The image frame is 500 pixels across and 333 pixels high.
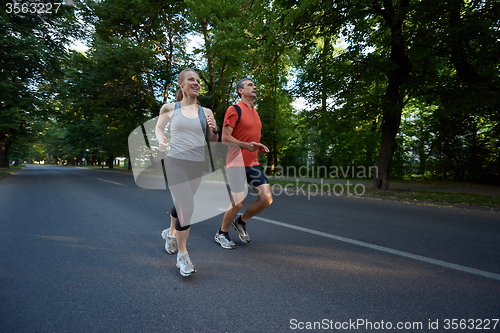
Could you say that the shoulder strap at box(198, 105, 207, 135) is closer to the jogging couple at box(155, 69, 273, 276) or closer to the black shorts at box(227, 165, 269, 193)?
the jogging couple at box(155, 69, 273, 276)

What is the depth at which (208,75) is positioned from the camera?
19297 millimetres

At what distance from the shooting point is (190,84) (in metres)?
2.65

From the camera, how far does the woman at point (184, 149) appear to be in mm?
2625

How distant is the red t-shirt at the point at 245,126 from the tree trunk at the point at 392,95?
23.0 feet

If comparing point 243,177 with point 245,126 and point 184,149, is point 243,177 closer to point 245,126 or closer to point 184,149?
point 245,126

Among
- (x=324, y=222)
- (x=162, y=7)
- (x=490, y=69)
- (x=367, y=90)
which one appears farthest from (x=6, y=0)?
(x=490, y=69)

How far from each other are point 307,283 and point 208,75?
1880cm

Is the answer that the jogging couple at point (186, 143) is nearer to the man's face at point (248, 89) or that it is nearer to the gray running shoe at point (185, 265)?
the gray running shoe at point (185, 265)

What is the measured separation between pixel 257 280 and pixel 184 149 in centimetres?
145

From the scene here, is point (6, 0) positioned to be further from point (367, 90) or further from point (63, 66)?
point (367, 90)

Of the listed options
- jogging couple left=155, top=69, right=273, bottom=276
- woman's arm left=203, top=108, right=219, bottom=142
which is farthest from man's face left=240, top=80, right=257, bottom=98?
woman's arm left=203, top=108, right=219, bottom=142

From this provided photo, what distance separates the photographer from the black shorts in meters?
3.29

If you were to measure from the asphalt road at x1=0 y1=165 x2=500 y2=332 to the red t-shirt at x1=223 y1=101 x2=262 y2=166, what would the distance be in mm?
1203

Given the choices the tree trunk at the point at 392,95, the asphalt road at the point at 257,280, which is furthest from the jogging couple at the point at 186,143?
the tree trunk at the point at 392,95
